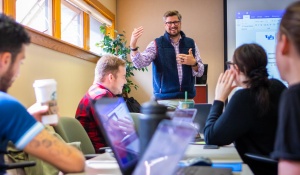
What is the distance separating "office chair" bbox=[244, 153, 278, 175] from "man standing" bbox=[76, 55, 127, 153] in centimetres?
111

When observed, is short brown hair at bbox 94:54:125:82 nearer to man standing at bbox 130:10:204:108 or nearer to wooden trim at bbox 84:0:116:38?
man standing at bbox 130:10:204:108

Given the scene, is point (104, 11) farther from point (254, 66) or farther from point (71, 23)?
point (254, 66)

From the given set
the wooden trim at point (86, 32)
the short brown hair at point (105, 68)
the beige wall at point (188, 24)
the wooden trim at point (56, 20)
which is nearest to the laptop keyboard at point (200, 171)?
the short brown hair at point (105, 68)

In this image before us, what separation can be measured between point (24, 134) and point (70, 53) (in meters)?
2.81

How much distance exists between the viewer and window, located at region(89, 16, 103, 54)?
16.0 feet

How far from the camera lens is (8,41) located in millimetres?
1182

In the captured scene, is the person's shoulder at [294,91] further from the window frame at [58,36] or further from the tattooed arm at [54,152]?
the window frame at [58,36]

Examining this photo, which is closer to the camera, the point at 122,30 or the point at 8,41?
the point at 8,41

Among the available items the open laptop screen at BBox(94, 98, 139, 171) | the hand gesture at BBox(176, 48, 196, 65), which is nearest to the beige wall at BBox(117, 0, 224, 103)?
the hand gesture at BBox(176, 48, 196, 65)

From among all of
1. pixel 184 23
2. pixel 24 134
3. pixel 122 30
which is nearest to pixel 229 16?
pixel 184 23

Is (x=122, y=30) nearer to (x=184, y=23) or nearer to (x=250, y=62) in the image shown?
(x=184, y=23)

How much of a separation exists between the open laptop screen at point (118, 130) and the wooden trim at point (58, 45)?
167cm

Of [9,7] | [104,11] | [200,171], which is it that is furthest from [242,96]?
[104,11]

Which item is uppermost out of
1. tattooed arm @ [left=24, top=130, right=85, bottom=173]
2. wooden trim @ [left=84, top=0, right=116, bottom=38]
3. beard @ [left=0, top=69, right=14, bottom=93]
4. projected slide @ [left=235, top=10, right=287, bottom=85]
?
wooden trim @ [left=84, top=0, right=116, bottom=38]
